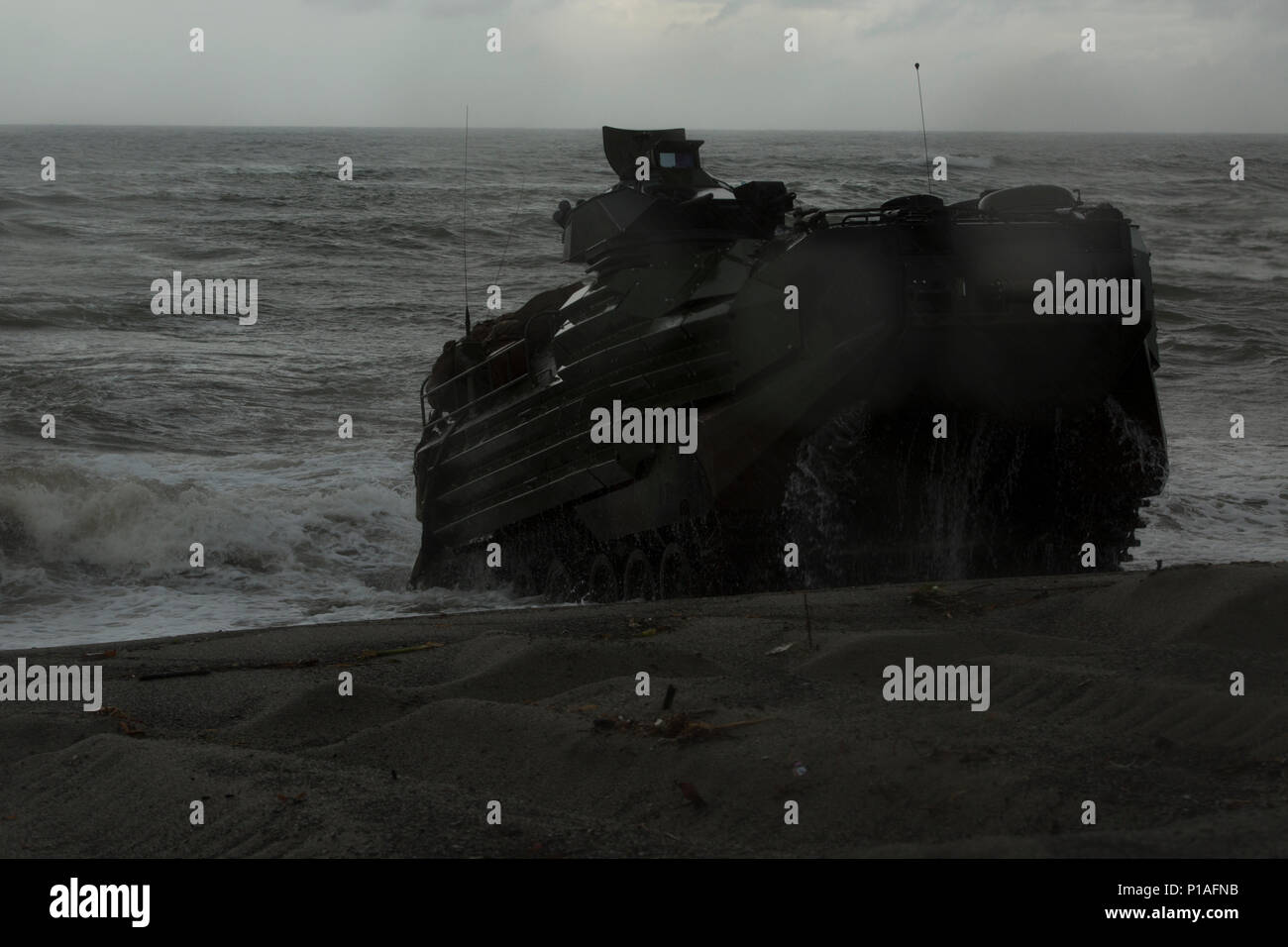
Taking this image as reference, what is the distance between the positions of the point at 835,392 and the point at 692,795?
4.17 metres

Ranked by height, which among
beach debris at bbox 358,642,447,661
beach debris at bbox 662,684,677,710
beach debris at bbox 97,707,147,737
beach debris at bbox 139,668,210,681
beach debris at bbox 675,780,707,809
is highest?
beach debris at bbox 662,684,677,710

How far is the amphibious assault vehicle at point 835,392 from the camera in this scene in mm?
8086

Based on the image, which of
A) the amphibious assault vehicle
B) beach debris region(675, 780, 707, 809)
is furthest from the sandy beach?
the amphibious assault vehicle

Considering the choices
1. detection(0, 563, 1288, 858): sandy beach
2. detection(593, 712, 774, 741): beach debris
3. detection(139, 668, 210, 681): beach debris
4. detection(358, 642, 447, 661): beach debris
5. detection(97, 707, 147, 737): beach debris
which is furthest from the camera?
detection(358, 642, 447, 661): beach debris

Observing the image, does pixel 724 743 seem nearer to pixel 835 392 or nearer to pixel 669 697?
pixel 669 697

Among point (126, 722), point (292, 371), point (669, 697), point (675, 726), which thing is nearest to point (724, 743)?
point (675, 726)

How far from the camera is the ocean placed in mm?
11859

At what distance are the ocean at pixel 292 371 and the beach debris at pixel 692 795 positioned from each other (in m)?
6.19

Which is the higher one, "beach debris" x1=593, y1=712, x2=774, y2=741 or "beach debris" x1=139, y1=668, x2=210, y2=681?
"beach debris" x1=593, y1=712, x2=774, y2=741

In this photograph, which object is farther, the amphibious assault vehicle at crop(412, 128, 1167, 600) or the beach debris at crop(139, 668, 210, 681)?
the amphibious assault vehicle at crop(412, 128, 1167, 600)

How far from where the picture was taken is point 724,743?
4785 mm

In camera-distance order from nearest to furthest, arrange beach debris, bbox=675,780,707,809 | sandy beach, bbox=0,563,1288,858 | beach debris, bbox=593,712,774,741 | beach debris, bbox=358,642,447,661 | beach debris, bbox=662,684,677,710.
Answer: sandy beach, bbox=0,563,1288,858, beach debris, bbox=675,780,707,809, beach debris, bbox=593,712,774,741, beach debris, bbox=662,684,677,710, beach debris, bbox=358,642,447,661

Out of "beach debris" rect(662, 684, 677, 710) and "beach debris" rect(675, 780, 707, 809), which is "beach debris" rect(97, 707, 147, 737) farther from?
"beach debris" rect(675, 780, 707, 809)

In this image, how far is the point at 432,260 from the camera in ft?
102
